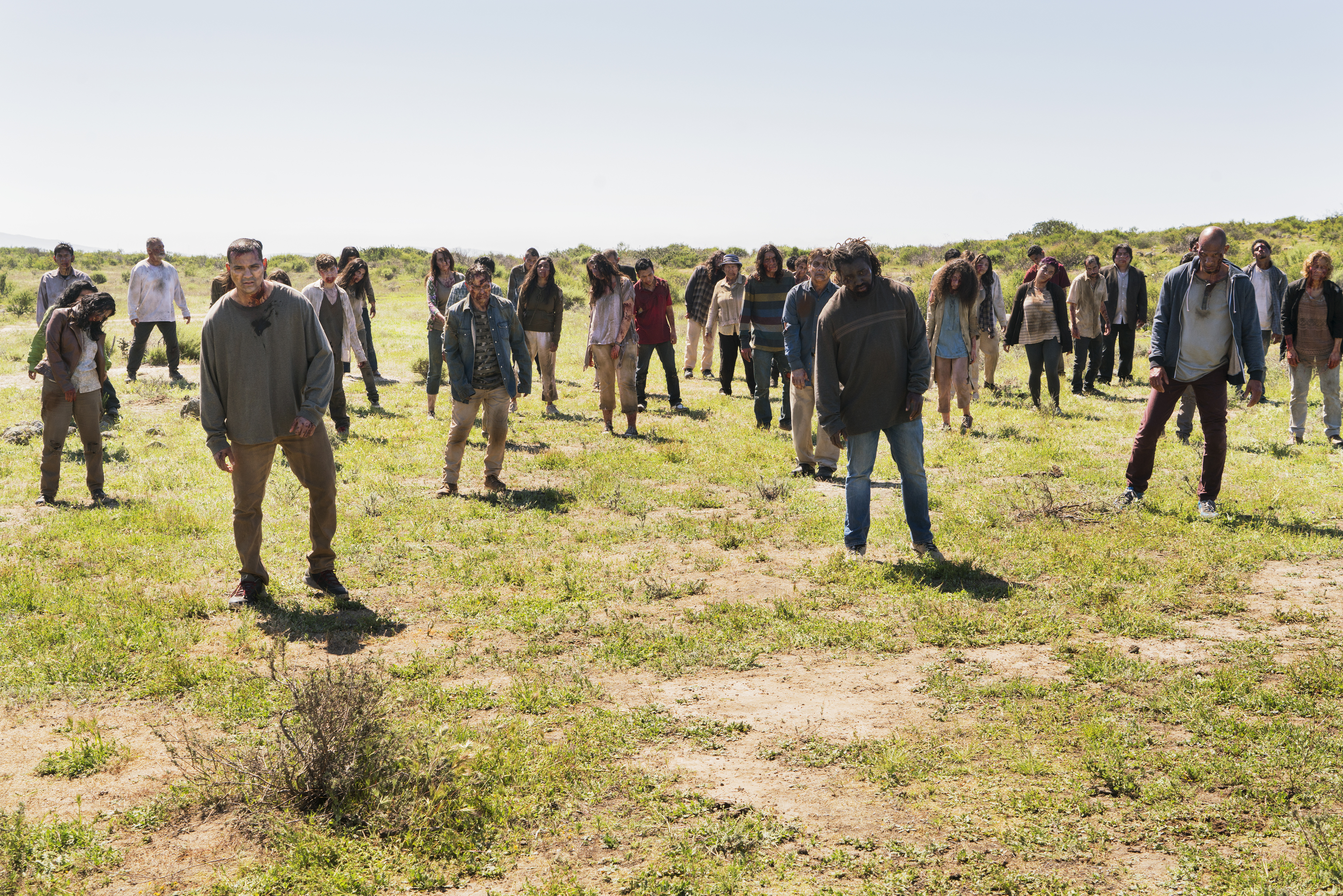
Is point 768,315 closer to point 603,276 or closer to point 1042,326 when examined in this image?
point 603,276

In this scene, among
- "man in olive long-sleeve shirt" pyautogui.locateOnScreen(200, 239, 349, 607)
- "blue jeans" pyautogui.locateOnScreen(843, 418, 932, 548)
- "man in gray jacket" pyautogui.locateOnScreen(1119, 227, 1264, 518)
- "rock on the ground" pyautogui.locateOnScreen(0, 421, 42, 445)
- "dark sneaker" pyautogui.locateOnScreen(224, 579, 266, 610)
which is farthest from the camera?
"rock on the ground" pyautogui.locateOnScreen(0, 421, 42, 445)

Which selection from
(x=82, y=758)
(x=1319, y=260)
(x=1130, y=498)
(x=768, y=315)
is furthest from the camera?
(x=768, y=315)

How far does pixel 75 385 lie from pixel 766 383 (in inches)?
285

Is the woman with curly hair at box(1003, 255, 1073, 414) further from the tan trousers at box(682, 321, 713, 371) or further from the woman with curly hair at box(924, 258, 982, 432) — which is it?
the tan trousers at box(682, 321, 713, 371)

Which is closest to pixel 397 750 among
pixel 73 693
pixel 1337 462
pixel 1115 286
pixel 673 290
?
pixel 73 693

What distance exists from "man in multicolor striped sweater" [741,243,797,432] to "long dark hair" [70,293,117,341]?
6668mm

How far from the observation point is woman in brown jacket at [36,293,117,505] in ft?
30.0

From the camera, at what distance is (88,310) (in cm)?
909

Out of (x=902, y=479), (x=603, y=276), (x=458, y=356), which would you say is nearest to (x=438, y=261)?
(x=603, y=276)

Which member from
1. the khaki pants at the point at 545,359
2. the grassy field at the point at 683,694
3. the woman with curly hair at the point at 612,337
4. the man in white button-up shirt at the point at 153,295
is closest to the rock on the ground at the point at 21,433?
the grassy field at the point at 683,694

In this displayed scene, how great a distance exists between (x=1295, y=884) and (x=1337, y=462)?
8.54 m

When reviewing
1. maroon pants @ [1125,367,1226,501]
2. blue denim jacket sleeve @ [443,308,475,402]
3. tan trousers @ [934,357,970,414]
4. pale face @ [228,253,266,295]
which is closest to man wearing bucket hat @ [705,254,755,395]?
tan trousers @ [934,357,970,414]

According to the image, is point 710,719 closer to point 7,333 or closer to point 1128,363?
point 1128,363

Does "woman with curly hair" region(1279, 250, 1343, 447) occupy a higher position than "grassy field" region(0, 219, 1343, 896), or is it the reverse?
"woman with curly hair" region(1279, 250, 1343, 447)
